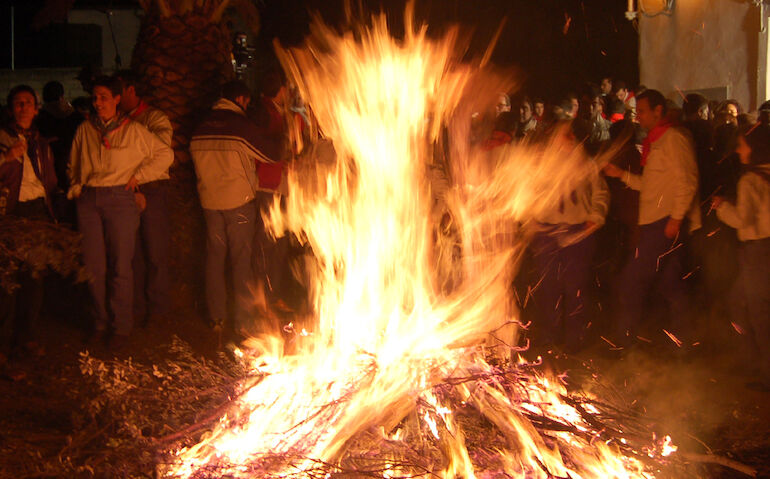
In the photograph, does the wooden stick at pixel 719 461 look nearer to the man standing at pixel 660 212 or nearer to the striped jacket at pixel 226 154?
the man standing at pixel 660 212

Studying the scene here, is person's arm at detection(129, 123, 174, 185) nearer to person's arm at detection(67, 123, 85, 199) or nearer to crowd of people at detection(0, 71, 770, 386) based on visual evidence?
crowd of people at detection(0, 71, 770, 386)

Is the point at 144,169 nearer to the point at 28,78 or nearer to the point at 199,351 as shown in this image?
the point at 199,351

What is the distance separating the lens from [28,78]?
21719 mm

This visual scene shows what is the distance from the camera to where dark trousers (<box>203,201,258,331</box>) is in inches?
269

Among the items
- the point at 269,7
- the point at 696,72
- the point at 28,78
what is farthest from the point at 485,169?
the point at 28,78

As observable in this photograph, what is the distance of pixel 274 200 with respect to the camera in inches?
280

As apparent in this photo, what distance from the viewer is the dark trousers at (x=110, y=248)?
20.6ft

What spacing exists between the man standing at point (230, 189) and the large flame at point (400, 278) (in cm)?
40

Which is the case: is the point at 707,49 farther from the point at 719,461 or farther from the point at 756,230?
the point at 719,461

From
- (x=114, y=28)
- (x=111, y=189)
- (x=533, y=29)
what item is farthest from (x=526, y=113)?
(x=114, y=28)

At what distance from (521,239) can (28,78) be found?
65.0ft

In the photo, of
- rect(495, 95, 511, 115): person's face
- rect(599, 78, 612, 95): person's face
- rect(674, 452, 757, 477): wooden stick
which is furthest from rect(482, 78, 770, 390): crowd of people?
rect(674, 452, 757, 477): wooden stick

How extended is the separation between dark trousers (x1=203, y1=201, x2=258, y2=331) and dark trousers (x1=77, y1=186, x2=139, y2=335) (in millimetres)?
721

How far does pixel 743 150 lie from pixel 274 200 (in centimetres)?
428
